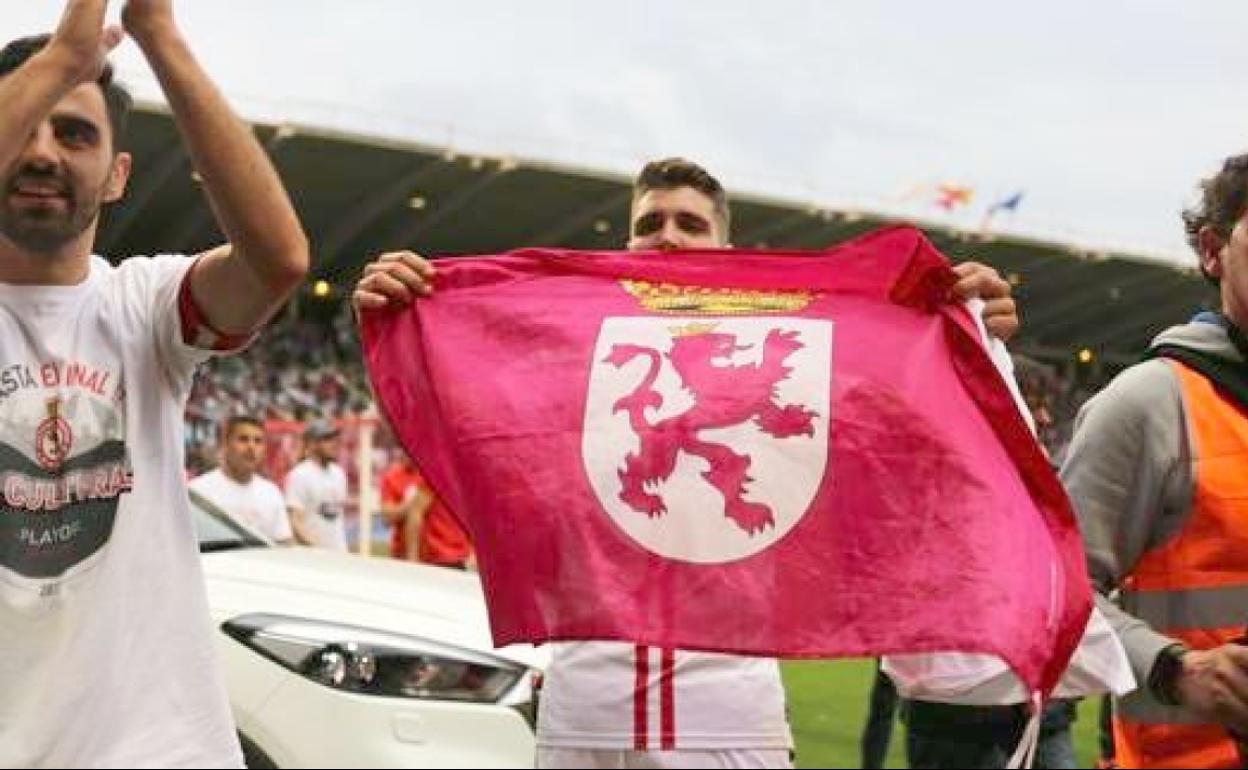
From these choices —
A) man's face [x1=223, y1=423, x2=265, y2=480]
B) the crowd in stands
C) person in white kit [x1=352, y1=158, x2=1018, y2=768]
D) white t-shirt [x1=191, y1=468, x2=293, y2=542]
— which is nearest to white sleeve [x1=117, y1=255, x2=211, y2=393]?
person in white kit [x1=352, y1=158, x2=1018, y2=768]

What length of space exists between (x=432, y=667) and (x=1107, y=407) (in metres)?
2.76

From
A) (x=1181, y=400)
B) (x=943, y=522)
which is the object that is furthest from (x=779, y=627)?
(x=1181, y=400)

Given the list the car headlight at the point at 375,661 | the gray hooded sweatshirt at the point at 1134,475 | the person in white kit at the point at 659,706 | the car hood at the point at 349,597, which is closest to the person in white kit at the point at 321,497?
the car hood at the point at 349,597

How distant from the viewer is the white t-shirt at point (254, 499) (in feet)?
31.5

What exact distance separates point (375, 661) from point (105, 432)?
8.18 feet

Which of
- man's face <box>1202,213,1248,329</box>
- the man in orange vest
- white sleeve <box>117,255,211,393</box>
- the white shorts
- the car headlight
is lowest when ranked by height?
the car headlight

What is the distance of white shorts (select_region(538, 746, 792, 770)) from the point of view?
369cm

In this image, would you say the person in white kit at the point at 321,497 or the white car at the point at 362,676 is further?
Answer: the person in white kit at the point at 321,497

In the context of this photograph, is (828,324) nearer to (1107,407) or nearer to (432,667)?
(1107,407)

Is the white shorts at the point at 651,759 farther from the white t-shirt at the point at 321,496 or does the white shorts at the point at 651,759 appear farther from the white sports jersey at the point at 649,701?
the white t-shirt at the point at 321,496

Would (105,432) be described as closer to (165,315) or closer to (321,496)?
(165,315)

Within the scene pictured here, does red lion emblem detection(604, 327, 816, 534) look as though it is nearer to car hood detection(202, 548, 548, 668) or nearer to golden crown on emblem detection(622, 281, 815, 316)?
golden crown on emblem detection(622, 281, 815, 316)

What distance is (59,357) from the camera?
268 centimetres

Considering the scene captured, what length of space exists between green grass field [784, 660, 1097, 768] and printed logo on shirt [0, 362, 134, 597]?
542cm
